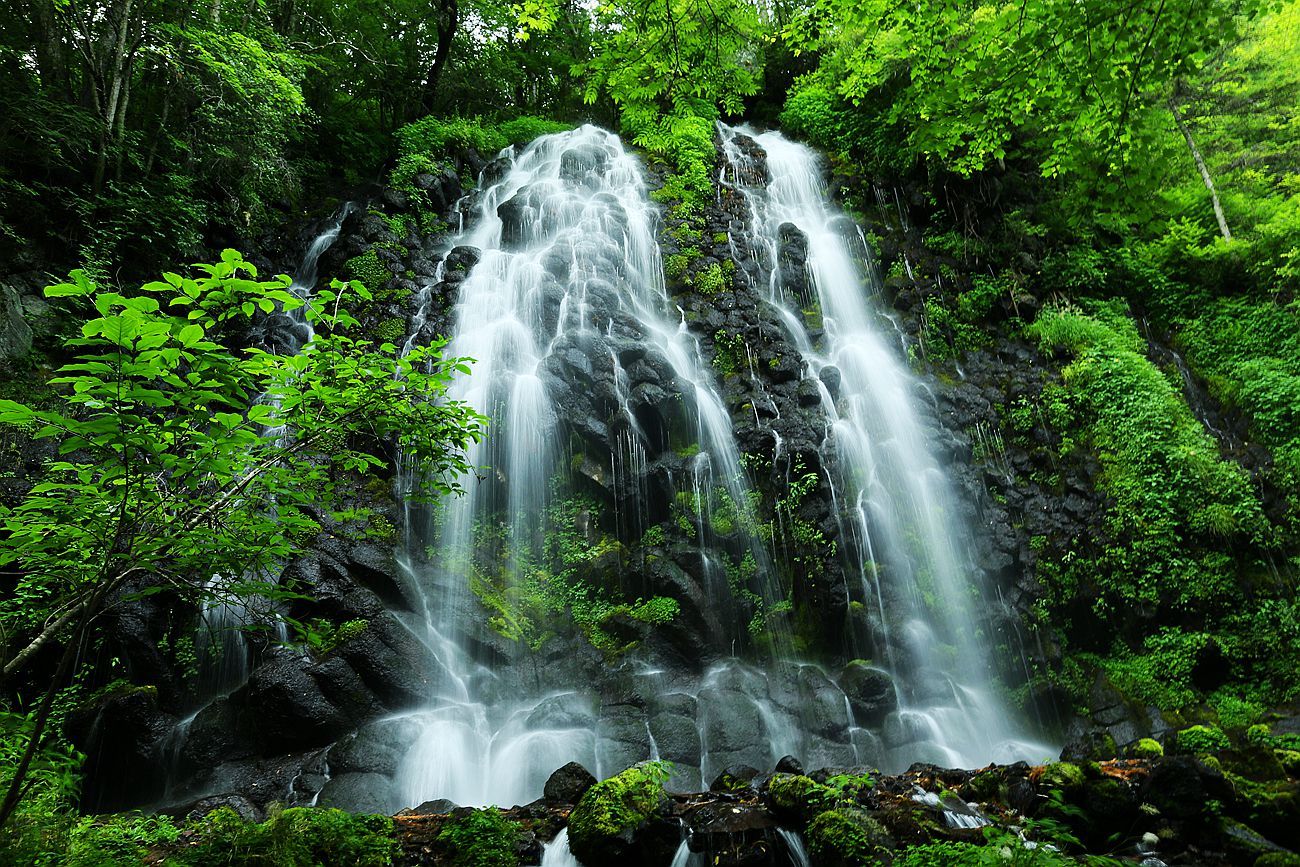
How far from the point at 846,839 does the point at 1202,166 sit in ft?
52.3

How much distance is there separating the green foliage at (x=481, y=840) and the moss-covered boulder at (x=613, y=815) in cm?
44

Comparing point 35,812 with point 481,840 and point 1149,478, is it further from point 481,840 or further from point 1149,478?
point 1149,478

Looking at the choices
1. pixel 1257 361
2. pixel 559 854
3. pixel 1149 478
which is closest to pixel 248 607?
pixel 559 854

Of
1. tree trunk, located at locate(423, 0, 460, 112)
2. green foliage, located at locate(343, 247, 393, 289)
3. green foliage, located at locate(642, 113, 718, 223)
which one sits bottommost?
green foliage, located at locate(343, 247, 393, 289)

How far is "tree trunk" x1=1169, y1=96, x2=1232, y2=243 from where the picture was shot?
12.6m

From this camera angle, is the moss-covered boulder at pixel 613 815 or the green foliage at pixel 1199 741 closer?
the moss-covered boulder at pixel 613 815

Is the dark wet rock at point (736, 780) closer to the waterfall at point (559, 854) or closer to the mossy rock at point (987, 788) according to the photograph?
the waterfall at point (559, 854)

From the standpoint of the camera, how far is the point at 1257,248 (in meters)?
11.9

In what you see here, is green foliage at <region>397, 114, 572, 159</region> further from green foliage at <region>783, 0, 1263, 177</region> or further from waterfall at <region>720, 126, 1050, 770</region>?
green foliage at <region>783, 0, 1263, 177</region>

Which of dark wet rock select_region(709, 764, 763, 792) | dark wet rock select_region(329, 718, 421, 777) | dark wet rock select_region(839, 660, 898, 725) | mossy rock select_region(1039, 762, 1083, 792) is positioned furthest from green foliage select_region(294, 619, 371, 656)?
mossy rock select_region(1039, 762, 1083, 792)

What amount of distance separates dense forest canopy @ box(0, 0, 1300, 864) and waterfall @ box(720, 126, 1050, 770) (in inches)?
29.9

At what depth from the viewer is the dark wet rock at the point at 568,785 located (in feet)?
18.0

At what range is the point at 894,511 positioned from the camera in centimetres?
995

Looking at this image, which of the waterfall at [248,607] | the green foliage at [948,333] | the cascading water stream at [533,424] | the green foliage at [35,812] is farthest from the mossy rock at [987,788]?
the green foliage at [948,333]
